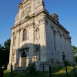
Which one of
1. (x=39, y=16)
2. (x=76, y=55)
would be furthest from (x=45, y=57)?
(x=76, y=55)

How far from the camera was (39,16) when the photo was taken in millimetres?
16500

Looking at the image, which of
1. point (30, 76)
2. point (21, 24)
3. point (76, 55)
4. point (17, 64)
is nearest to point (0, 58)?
point (17, 64)

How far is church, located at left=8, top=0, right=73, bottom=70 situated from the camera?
14219 mm

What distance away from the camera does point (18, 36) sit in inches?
761

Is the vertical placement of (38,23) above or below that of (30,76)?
above

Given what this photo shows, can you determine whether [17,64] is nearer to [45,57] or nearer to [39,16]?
[45,57]

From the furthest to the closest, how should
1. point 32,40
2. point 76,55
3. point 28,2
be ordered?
point 76,55
point 28,2
point 32,40

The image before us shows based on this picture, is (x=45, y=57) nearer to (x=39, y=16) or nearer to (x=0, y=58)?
(x=39, y=16)

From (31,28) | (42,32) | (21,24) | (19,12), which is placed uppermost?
(19,12)

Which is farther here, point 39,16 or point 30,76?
point 39,16

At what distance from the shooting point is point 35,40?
52.0ft

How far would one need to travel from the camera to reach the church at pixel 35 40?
14219 mm

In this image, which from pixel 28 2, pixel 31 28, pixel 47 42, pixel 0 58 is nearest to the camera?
pixel 47 42

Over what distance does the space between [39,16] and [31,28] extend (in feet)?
9.24
